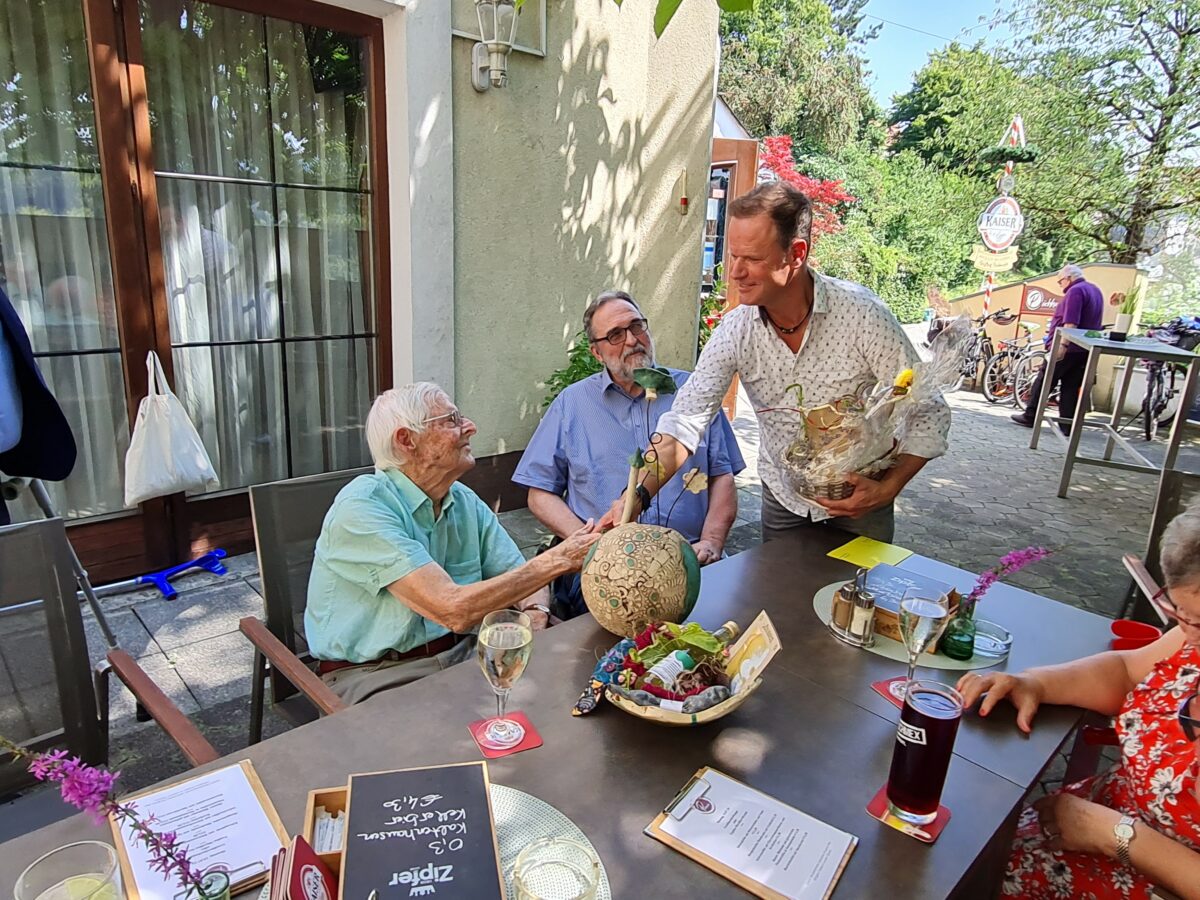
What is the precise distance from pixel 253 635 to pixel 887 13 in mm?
33156

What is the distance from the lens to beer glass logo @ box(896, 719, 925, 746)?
1.10m

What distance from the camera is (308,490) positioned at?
2176 millimetres

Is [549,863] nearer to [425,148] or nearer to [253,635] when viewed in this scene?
[253,635]

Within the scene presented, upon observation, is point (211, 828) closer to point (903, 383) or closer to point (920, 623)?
point (920, 623)

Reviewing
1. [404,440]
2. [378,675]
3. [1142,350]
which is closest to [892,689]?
[378,675]

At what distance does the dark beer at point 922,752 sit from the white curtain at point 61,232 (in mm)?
3827

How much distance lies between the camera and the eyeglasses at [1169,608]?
1.31m

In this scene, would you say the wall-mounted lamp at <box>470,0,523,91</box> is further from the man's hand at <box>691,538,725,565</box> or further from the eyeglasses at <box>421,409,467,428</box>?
the man's hand at <box>691,538,725,565</box>

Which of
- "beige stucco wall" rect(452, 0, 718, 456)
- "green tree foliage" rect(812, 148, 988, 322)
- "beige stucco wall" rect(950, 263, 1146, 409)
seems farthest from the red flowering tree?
"beige stucco wall" rect(452, 0, 718, 456)

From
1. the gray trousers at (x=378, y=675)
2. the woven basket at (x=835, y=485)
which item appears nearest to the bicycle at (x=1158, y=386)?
the woven basket at (x=835, y=485)

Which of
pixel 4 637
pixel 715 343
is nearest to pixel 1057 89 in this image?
pixel 715 343

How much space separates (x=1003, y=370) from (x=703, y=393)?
1013 centimetres

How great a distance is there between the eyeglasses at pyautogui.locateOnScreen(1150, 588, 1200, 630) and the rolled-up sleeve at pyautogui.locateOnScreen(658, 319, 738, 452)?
1.27m

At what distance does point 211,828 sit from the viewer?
3.47 ft
